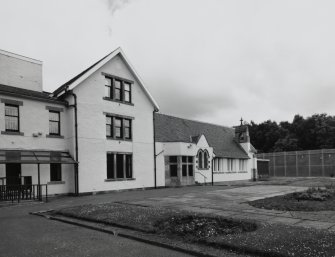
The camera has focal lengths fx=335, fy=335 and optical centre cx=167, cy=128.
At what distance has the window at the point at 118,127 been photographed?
88.7 feet

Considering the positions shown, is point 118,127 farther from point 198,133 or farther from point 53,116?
point 198,133

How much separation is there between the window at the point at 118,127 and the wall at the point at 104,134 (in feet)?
1.47

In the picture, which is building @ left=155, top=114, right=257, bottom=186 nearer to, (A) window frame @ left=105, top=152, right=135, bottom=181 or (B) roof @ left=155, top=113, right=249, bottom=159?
(B) roof @ left=155, top=113, right=249, bottom=159

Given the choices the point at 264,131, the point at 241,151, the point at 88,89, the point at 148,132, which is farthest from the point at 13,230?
the point at 264,131

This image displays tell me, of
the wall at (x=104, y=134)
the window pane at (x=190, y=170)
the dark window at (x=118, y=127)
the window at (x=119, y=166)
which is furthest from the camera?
the window pane at (x=190, y=170)

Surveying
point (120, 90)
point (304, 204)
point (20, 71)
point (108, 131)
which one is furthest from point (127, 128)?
point (304, 204)

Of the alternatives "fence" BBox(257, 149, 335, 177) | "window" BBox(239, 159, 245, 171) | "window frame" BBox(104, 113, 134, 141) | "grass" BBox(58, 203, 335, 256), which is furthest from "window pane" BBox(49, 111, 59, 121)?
"fence" BBox(257, 149, 335, 177)

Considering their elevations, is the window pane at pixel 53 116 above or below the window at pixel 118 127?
above

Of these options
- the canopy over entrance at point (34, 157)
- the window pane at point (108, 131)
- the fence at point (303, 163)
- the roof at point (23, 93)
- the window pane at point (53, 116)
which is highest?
the roof at point (23, 93)

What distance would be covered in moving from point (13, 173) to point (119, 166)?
8774 mm

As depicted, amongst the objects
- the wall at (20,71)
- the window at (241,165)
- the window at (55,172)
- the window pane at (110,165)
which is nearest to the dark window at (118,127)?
the window pane at (110,165)

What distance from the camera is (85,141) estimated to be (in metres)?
24.7

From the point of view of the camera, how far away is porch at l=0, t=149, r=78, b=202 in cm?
1945

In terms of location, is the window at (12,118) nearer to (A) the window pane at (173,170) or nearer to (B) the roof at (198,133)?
(B) the roof at (198,133)
